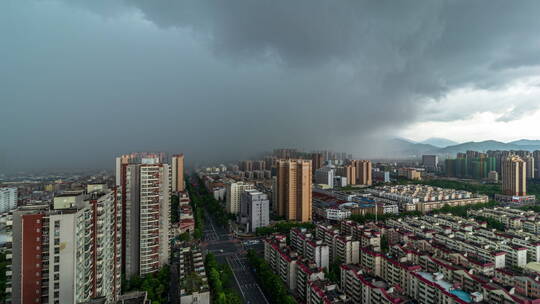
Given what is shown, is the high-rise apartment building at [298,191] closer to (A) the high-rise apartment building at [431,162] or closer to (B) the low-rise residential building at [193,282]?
(B) the low-rise residential building at [193,282]

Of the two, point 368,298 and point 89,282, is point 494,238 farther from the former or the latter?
point 89,282

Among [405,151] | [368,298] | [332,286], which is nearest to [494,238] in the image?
[368,298]

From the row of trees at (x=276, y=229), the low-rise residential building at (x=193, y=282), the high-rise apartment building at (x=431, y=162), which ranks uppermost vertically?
the high-rise apartment building at (x=431, y=162)

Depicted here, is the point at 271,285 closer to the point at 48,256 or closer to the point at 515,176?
the point at 48,256

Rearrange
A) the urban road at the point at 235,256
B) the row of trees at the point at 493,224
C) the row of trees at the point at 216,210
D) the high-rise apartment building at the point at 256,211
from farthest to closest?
the row of trees at the point at 216,210, the high-rise apartment building at the point at 256,211, the row of trees at the point at 493,224, the urban road at the point at 235,256

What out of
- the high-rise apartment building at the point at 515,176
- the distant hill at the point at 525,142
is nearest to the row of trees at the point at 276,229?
the high-rise apartment building at the point at 515,176
